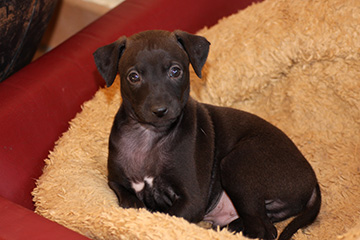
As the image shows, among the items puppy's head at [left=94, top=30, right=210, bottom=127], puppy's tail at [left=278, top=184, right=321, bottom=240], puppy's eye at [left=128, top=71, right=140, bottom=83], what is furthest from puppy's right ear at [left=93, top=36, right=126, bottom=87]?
puppy's tail at [left=278, top=184, right=321, bottom=240]

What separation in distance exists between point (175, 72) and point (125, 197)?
924mm

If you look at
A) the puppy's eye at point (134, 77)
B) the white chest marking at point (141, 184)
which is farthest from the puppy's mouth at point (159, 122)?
the white chest marking at point (141, 184)

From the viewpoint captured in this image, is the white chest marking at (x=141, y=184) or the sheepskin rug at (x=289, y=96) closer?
the white chest marking at (x=141, y=184)

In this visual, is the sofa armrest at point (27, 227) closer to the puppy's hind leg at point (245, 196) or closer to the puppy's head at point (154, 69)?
the puppy's head at point (154, 69)

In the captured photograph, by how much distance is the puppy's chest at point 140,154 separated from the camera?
319 cm

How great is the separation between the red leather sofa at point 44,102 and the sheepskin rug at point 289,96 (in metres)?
0.12

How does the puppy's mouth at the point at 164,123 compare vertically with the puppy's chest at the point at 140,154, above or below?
above

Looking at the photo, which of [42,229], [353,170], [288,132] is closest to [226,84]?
[288,132]

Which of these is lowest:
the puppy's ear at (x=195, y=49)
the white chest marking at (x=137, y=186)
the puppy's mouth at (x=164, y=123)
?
the white chest marking at (x=137, y=186)

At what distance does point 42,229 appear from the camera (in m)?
2.56

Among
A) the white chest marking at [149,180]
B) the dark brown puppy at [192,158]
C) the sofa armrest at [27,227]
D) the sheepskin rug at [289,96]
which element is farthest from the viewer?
the sheepskin rug at [289,96]

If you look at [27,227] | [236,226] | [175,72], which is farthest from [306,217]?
[27,227]

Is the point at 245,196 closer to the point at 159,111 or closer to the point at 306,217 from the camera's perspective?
the point at 306,217

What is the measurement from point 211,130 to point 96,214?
1061 millimetres
